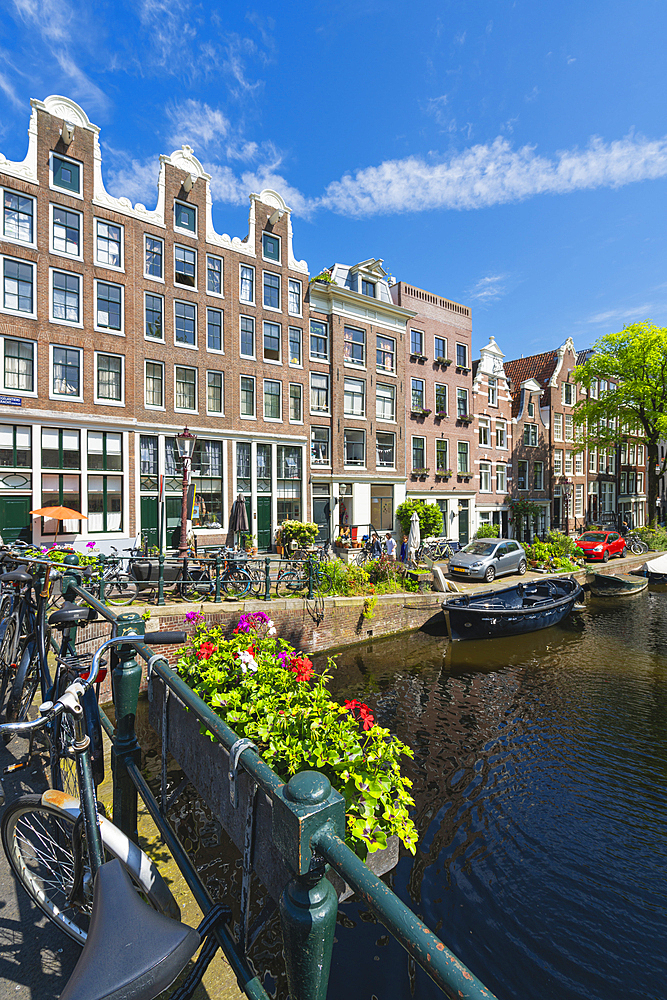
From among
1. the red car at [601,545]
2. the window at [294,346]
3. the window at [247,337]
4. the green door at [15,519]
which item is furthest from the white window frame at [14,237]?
the red car at [601,545]

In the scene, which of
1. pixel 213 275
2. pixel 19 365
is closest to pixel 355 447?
pixel 213 275

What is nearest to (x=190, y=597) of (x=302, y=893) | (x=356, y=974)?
(x=356, y=974)

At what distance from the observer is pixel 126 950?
1.41 m

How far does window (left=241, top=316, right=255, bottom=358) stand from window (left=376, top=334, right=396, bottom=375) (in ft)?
26.9

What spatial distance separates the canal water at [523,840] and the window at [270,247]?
19486 mm

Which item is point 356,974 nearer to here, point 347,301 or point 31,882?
point 31,882

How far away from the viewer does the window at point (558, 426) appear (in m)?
36.7

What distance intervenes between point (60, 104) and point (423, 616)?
71.4 feet

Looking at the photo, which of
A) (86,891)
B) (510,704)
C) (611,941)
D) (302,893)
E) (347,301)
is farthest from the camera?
(347,301)

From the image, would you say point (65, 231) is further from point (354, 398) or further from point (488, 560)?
point (488, 560)

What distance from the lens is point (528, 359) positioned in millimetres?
40094

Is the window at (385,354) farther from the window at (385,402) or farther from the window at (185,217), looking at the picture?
the window at (185,217)

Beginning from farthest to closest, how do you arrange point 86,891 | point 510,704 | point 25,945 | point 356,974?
1. point 510,704
2. point 356,974
3. point 25,945
4. point 86,891

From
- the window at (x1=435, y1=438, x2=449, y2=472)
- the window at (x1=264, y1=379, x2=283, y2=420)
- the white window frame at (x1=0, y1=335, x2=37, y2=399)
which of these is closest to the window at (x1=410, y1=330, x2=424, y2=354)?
the window at (x1=435, y1=438, x2=449, y2=472)
